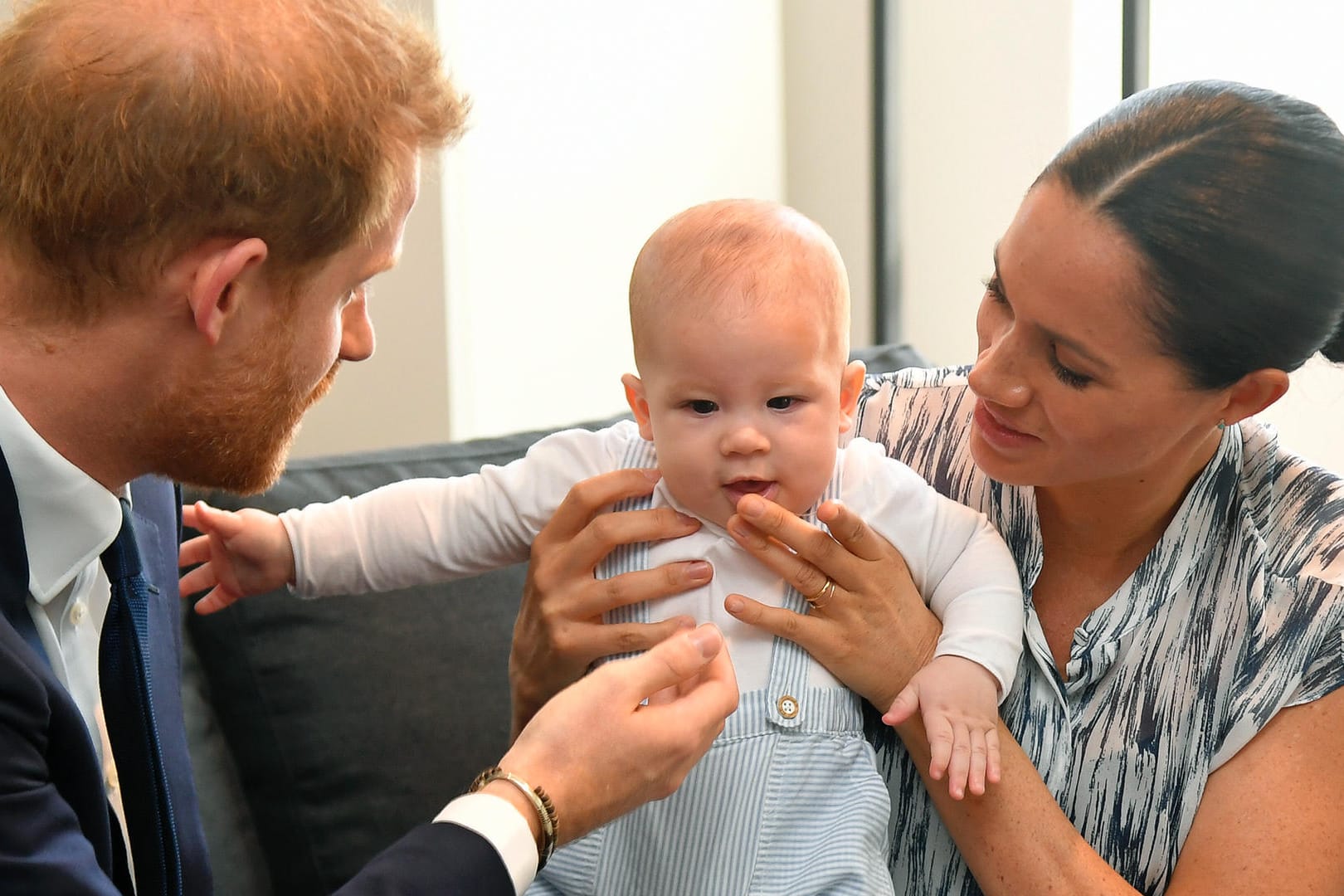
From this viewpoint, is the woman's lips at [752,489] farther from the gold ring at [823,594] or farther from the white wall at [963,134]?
the white wall at [963,134]

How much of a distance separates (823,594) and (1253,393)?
1.66ft

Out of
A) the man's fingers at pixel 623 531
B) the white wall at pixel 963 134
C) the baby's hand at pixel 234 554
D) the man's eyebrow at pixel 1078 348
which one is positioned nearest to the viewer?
the man's eyebrow at pixel 1078 348

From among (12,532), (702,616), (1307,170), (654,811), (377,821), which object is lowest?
(377,821)

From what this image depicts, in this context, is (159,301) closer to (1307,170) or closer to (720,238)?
(720,238)

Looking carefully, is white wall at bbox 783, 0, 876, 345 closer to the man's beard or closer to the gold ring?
the gold ring

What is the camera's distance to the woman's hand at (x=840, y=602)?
1.42m

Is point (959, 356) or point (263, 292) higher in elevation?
point (263, 292)

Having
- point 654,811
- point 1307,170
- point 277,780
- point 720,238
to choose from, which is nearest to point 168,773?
point 277,780

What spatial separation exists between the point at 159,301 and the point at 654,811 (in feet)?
2.34

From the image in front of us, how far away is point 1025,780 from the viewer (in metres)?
1.43

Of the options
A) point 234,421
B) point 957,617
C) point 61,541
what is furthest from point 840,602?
point 61,541

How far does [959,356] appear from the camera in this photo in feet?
13.2

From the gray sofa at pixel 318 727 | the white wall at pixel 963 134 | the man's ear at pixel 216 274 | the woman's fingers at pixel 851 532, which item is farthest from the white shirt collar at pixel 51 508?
the white wall at pixel 963 134

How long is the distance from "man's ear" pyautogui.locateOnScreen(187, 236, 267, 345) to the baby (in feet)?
1.41
